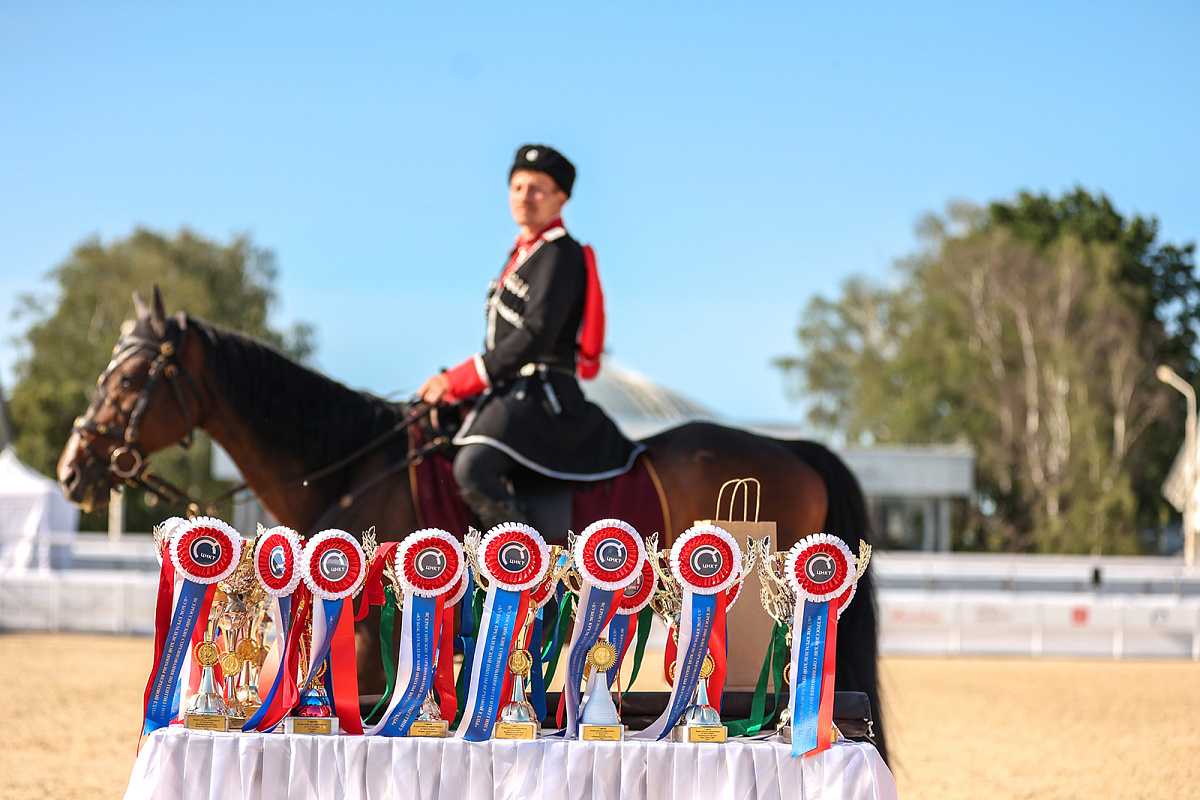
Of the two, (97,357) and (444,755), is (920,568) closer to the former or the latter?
(444,755)

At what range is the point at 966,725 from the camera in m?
9.28

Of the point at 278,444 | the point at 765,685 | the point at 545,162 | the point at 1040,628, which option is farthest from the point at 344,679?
the point at 1040,628

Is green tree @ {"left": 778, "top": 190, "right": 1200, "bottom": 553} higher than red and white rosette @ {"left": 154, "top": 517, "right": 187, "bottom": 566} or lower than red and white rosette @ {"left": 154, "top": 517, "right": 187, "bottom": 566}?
higher

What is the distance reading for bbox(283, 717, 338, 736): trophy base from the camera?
2959 mm

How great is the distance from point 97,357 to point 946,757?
35.9 metres

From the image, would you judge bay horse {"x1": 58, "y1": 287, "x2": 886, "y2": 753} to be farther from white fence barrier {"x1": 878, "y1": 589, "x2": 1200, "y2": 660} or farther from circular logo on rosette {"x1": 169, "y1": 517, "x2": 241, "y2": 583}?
white fence barrier {"x1": 878, "y1": 589, "x2": 1200, "y2": 660}

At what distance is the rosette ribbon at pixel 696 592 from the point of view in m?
2.92

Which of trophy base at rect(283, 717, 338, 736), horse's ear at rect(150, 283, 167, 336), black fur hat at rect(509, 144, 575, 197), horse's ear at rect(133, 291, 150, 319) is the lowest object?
trophy base at rect(283, 717, 338, 736)

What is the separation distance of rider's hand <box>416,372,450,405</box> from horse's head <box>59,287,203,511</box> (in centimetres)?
85

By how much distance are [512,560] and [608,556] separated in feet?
0.79

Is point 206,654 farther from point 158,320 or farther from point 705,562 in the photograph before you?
point 158,320

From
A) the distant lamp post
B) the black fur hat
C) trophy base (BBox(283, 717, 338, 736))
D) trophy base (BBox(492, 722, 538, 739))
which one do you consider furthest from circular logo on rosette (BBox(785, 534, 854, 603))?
the distant lamp post

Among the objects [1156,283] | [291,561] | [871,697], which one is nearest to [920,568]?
[871,697]

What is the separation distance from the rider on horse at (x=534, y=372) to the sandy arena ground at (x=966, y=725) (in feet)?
4.98
